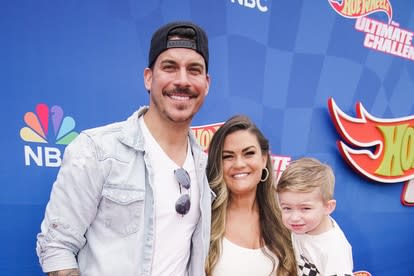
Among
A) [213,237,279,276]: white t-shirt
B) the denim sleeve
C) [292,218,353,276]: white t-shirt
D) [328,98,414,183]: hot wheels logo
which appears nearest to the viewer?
the denim sleeve

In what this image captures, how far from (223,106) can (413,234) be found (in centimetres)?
276

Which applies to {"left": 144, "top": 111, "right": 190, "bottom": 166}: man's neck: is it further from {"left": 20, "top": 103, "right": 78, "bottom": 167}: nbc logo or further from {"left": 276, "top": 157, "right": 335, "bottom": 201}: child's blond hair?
{"left": 20, "top": 103, "right": 78, "bottom": 167}: nbc logo

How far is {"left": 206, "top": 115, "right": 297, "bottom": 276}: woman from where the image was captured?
1.75 m

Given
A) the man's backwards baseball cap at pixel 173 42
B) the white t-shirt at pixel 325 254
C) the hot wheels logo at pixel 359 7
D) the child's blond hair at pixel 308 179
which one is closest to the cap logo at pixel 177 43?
the man's backwards baseball cap at pixel 173 42

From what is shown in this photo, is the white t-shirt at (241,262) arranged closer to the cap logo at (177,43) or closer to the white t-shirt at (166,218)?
the white t-shirt at (166,218)

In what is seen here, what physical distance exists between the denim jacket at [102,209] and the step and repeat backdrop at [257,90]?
2.69 feet

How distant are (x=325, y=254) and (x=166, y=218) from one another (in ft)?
2.64

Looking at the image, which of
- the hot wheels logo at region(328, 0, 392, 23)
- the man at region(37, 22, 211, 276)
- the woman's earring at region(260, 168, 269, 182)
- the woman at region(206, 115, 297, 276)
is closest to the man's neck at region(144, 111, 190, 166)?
the man at region(37, 22, 211, 276)

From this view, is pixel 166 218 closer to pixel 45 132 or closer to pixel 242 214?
pixel 242 214

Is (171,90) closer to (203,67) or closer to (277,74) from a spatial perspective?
(203,67)

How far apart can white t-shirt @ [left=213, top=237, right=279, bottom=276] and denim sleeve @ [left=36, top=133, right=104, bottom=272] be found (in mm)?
778

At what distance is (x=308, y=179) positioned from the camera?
1.75 metres

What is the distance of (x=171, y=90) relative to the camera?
139cm

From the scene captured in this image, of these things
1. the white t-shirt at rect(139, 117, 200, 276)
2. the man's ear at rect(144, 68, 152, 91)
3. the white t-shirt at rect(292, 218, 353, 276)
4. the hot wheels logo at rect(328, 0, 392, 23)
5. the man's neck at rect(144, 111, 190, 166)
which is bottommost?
the white t-shirt at rect(292, 218, 353, 276)
